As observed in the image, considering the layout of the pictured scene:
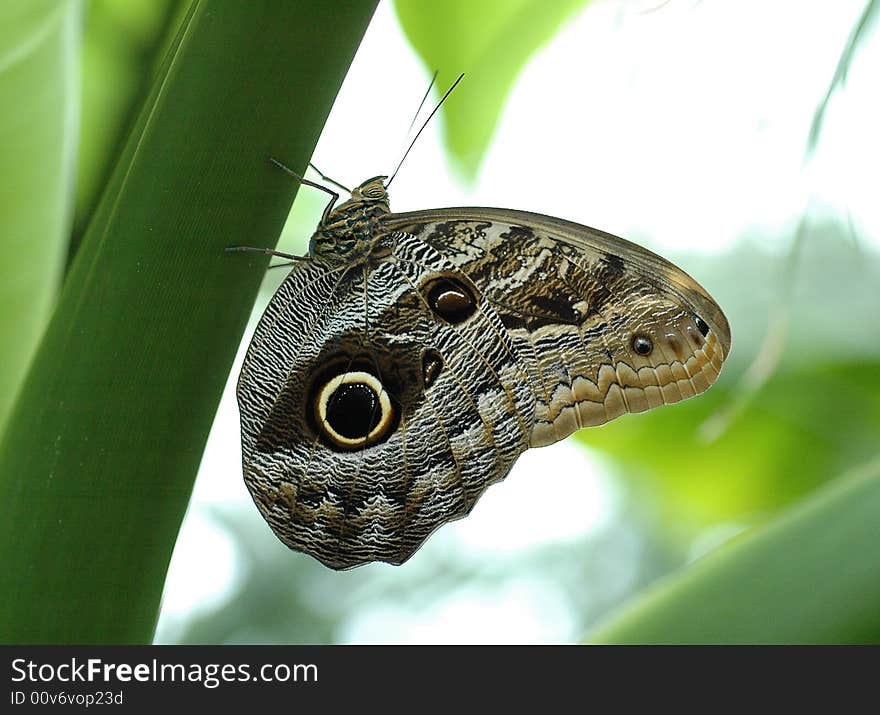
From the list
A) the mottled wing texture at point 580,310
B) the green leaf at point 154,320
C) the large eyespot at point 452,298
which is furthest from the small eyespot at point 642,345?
the green leaf at point 154,320

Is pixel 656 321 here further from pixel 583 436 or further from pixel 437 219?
pixel 583 436

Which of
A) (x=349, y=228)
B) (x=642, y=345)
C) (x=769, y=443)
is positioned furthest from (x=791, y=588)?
(x=769, y=443)

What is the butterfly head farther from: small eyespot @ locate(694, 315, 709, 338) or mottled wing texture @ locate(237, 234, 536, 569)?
small eyespot @ locate(694, 315, 709, 338)

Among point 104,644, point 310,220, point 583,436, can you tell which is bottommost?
point 104,644

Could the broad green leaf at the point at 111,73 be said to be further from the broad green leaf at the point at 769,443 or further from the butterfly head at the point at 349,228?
the broad green leaf at the point at 769,443

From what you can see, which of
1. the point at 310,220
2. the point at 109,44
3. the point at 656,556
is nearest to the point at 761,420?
the point at 310,220

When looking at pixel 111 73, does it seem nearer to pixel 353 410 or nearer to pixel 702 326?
pixel 353 410
